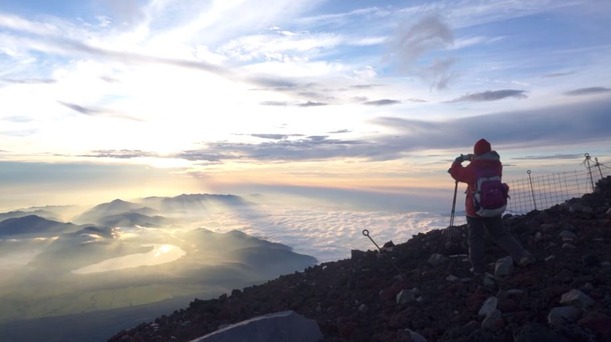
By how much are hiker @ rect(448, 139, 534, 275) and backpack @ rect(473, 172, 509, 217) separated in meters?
0.08

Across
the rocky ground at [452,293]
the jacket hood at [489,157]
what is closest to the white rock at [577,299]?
the rocky ground at [452,293]

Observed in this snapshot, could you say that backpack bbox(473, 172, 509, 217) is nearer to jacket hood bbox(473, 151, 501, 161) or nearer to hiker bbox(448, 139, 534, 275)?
hiker bbox(448, 139, 534, 275)

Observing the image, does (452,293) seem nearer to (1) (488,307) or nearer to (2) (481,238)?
(1) (488,307)

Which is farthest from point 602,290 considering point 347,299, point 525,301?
point 347,299

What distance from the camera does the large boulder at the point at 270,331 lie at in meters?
7.05

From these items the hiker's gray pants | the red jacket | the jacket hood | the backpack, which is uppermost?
the jacket hood

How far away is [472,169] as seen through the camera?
9.43 m

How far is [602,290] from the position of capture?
729 centimetres

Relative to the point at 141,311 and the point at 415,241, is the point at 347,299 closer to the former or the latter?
the point at 415,241

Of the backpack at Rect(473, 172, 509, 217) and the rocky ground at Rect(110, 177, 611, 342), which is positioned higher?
the backpack at Rect(473, 172, 509, 217)

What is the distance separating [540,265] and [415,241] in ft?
A: 16.8

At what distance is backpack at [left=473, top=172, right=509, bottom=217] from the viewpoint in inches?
364

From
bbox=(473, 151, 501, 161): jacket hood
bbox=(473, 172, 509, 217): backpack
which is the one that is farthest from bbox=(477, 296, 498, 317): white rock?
bbox=(473, 151, 501, 161): jacket hood

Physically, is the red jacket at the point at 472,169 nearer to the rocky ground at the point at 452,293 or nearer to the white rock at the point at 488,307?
the rocky ground at the point at 452,293
